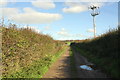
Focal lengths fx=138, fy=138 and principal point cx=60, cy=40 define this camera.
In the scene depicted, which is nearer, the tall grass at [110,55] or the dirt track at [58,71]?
the tall grass at [110,55]

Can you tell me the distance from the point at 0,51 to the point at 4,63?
0.60 m

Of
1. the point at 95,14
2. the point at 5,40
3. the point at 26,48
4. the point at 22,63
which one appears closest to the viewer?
the point at 5,40

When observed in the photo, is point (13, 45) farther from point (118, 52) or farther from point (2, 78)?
point (118, 52)

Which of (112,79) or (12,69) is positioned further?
(112,79)

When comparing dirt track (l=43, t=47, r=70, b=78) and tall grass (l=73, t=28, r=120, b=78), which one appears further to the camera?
dirt track (l=43, t=47, r=70, b=78)

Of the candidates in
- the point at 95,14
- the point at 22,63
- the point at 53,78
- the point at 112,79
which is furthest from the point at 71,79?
the point at 95,14

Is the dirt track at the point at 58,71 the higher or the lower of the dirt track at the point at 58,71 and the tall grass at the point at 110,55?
the lower

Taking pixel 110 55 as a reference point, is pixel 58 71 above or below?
below

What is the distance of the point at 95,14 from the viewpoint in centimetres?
3391

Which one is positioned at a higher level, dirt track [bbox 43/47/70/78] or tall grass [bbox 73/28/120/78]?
tall grass [bbox 73/28/120/78]

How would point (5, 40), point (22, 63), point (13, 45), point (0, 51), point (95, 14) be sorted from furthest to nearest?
point (95, 14), point (22, 63), point (13, 45), point (5, 40), point (0, 51)

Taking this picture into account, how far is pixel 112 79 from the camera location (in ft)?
22.1

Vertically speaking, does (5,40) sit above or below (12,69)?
above

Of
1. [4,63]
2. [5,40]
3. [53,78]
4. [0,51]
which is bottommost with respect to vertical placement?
[53,78]
